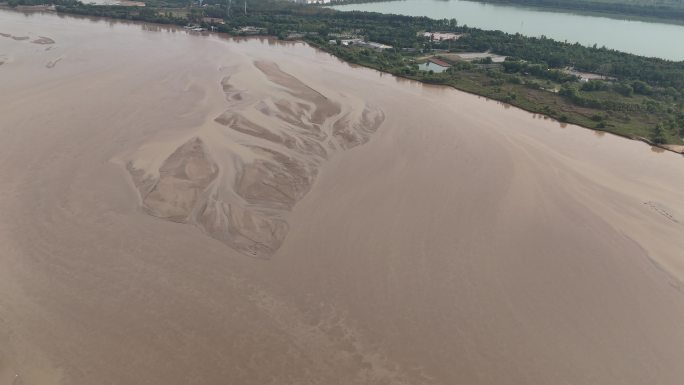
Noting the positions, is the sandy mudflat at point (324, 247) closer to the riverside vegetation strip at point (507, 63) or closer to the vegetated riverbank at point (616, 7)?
the riverside vegetation strip at point (507, 63)

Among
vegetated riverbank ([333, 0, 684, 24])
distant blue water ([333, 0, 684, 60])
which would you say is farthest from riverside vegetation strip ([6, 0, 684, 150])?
vegetated riverbank ([333, 0, 684, 24])

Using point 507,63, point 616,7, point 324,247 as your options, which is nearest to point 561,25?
point 616,7

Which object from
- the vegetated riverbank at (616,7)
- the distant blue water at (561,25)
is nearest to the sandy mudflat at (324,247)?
the distant blue water at (561,25)

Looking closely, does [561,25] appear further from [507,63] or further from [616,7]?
[507,63]

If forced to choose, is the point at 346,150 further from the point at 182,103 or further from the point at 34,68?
the point at 34,68

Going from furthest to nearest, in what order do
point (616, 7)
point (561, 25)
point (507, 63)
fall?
point (616, 7)
point (561, 25)
point (507, 63)

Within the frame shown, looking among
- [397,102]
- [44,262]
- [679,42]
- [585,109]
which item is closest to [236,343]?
[44,262]

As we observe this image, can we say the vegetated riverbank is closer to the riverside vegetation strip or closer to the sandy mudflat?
the riverside vegetation strip

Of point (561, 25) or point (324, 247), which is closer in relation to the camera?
point (324, 247)
